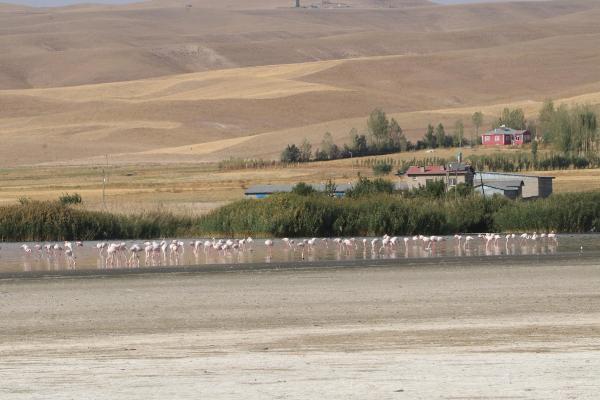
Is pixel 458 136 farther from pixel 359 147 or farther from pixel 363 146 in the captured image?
pixel 359 147

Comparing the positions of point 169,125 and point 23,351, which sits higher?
point 169,125

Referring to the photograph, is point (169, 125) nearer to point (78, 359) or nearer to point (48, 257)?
point (48, 257)

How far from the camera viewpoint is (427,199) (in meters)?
41.5

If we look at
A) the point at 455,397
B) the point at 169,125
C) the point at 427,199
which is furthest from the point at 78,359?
the point at 169,125

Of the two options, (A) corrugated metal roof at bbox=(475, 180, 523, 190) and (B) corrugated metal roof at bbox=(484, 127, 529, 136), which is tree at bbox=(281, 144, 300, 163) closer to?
(B) corrugated metal roof at bbox=(484, 127, 529, 136)

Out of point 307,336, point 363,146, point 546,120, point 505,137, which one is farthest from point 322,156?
point 307,336

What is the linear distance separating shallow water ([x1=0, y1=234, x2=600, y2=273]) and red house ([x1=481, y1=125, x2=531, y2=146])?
7601 cm

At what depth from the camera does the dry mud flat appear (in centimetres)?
1296

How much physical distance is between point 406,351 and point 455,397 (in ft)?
9.49

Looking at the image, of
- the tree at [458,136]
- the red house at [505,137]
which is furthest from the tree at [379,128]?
the red house at [505,137]

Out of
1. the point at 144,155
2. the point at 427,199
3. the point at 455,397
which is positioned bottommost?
the point at 455,397

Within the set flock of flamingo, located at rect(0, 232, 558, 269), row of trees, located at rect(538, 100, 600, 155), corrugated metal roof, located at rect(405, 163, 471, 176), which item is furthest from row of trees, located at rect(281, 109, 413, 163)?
flock of flamingo, located at rect(0, 232, 558, 269)

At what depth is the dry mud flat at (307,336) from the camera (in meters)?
13.0

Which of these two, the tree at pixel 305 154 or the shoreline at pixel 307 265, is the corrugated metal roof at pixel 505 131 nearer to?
the tree at pixel 305 154
